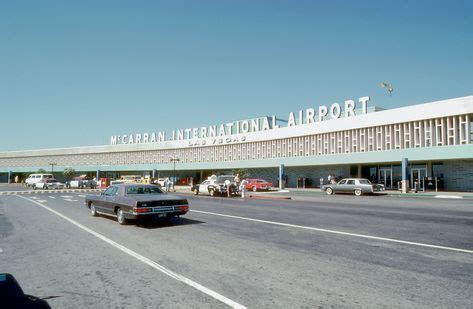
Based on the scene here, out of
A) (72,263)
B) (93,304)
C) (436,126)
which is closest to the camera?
(93,304)

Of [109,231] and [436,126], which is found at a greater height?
[436,126]

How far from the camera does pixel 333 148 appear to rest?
4494 centimetres

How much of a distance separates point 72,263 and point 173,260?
1.98 metres

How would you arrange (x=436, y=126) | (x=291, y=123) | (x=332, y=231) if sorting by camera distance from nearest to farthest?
1. (x=332, y=231)
2. (x=436, y=126)
3. (x=291, y=123)

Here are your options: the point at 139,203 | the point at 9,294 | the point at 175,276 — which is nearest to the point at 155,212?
the point at 139,203

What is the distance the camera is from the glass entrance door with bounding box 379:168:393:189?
131 feet

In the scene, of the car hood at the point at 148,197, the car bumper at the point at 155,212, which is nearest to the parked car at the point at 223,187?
the car hood at the point at 148,197

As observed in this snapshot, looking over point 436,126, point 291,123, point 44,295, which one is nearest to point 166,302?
point 44,295

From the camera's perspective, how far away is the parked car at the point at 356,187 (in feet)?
99.7

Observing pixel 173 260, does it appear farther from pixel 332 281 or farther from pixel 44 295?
pixel 332 281

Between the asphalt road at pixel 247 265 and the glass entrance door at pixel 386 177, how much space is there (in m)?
30.7

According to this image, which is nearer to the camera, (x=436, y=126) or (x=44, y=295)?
(x=44, y=295)

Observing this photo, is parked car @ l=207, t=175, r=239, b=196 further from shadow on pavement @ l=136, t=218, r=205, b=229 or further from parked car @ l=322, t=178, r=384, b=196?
shadow on pavement @ l=136, t=218, r=205, b=229

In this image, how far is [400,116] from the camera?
122 feet
